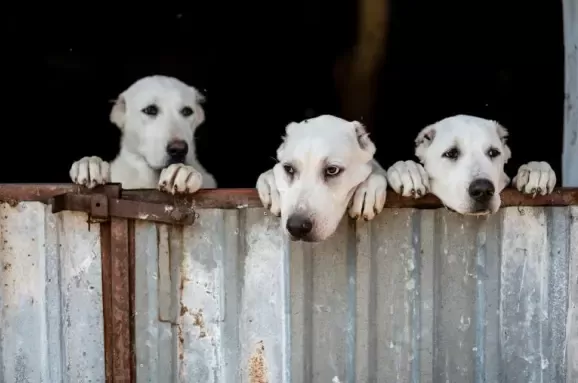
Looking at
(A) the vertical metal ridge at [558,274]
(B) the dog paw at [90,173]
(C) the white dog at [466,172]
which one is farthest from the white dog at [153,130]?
(A) the vertical metal ridge at [558,274]

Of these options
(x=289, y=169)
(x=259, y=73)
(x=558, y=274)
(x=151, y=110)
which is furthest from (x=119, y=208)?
(x=259, y=73)

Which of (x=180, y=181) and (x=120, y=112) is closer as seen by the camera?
(x=180, y=181)

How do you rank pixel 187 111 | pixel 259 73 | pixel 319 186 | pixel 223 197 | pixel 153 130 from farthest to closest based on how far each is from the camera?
pixel 259 73, pixel 187 111, pixel 153 130, pixel 223 197, pixel 319 186

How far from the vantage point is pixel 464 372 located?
2938mm

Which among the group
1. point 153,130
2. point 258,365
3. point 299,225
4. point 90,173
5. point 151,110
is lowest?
point 258,365

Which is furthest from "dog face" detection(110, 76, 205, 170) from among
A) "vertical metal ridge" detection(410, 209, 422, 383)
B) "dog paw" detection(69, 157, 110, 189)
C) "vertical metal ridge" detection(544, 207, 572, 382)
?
"vertical metal ridge" detection(544, 207, 572, 382)

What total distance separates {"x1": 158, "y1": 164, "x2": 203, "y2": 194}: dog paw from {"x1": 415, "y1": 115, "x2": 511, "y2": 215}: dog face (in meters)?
0.97

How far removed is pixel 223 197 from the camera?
2867 mm

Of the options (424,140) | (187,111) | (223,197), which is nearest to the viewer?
(223,197)

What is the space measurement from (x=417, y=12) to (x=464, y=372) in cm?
407

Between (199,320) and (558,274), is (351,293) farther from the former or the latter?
(558,274)

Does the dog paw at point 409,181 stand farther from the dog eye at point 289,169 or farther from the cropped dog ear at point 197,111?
the cropped dog ear at point 197,111

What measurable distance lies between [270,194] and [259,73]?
473 centimetres

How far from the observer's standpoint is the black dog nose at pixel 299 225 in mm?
2629
